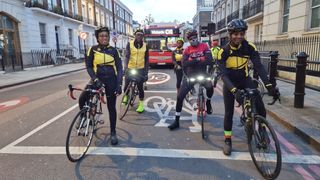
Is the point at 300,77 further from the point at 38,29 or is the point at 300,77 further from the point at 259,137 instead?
the point at 38,29

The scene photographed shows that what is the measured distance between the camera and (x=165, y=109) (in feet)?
23.8

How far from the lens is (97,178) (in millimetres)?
3521

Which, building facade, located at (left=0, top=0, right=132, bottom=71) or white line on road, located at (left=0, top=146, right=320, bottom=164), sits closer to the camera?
white line on road, located at (left=0, top=146, right=320, bottom=164)

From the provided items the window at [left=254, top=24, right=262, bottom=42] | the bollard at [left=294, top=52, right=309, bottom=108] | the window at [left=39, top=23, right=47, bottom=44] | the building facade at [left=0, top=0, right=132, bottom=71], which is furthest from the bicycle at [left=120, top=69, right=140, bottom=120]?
the window at [left=39, top=23, right=47, bottom=44]

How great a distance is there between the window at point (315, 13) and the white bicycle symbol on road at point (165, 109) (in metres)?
7.63

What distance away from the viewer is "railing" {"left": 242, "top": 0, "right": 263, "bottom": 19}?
19862 millimetres

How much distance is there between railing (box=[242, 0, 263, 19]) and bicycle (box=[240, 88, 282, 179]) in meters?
17.6

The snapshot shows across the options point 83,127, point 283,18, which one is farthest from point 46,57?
point 83,127

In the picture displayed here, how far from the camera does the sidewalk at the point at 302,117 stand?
15.4 ft

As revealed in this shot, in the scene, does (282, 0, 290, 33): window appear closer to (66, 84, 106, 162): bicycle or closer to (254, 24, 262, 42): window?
(254, 24, 262, 42): window

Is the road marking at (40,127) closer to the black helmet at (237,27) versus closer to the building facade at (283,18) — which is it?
the black helmet at (237,27)

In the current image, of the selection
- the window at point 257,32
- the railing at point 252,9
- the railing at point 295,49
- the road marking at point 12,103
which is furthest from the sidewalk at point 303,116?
the window at point 257,32

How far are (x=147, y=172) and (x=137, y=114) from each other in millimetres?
3117

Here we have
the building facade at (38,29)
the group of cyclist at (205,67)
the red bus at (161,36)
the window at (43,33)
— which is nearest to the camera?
the group of cyclist at (205,67)
